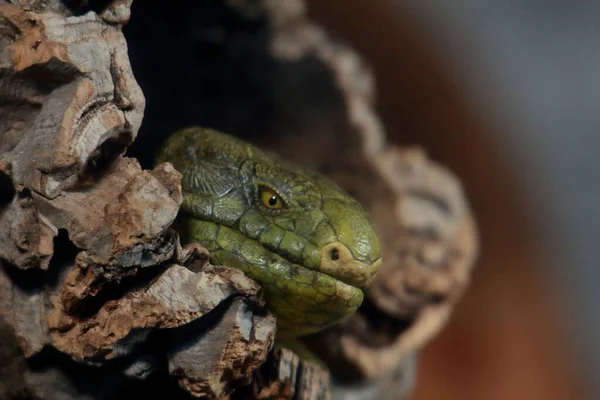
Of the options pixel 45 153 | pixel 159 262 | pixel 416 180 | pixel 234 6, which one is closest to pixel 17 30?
pixel 45 153

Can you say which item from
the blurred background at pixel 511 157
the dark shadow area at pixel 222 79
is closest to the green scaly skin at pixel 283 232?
the dark shadow area at pixel 222 79

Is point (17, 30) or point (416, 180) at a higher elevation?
point (17, 30)

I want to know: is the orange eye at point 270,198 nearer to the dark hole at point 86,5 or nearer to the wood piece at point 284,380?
the wood piece at point 284,380

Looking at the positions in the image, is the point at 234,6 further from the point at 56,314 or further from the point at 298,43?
the point at 56,314

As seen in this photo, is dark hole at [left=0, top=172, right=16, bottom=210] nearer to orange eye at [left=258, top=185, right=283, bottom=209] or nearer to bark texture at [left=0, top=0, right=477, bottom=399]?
bark texture at [left=0, top=0, right=477, bottom=399]

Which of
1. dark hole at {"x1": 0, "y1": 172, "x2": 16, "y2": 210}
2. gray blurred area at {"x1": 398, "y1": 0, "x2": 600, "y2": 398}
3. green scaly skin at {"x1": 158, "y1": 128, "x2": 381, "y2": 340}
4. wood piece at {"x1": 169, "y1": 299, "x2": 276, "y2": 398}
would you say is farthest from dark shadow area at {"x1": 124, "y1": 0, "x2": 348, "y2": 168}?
gray blurred area at {"x1": 398, "y1": 0, "x2": 600, "y2": 398}

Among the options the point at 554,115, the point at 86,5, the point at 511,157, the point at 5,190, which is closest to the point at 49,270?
the point at 5,190
